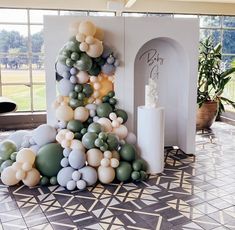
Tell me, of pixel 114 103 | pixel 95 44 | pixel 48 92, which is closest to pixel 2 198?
pixel 48 92

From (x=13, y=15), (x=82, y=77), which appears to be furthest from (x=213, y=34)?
(x=82, y=77)

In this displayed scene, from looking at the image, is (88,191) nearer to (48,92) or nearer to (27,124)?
(48,92)

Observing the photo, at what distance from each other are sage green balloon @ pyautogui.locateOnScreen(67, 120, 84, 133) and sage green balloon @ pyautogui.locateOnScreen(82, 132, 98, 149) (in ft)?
0.96

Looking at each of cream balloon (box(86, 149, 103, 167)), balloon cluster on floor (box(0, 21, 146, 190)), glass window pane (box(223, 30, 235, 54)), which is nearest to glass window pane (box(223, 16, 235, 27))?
glass window pane (box(223, 30, 235, 54))

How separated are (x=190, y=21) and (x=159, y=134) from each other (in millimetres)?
2142

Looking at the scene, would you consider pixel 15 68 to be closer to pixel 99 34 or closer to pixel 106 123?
pixel 99 34

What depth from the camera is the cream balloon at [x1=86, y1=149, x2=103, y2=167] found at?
4.52 m

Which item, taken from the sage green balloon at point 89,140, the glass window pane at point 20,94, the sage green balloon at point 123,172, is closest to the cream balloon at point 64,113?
the sage green balloon at point 89,140

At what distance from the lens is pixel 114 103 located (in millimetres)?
5281

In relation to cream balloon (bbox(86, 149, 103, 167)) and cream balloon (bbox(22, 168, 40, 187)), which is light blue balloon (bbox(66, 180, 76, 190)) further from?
cream balloon (bbox(22, 168, 40, 187))

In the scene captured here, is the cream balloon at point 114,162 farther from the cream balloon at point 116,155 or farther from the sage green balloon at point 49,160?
the sage green balloon at point 49,160

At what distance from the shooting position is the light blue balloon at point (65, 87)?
16.4 feet

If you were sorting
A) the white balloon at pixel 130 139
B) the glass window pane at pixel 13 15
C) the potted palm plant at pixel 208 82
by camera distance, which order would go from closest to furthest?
1. the white balloon at pixel 130 139
2. the potted palm plant at pixel 208 82
3. the glass window pane at pixel 13 15

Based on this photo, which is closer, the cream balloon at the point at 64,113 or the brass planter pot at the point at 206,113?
the cream balloon at the point at 64,113
